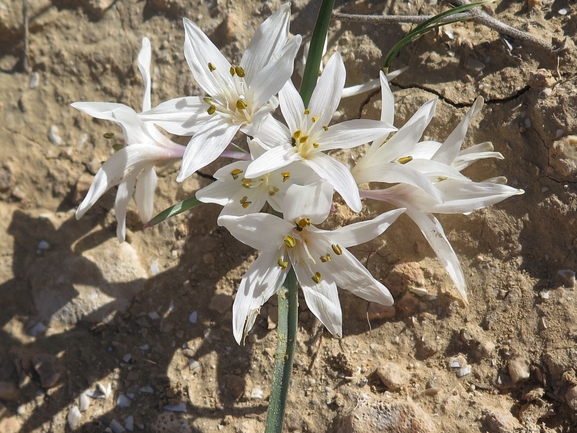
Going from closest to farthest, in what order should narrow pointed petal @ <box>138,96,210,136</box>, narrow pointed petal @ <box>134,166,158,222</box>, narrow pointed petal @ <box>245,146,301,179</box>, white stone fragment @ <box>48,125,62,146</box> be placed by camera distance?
narrow pointed petal @ <box>245,146,301,179</box> < narrow pointed petal @ <box>138,96,210,136</box> < narrow pointed petal @ <box>134,166,158,222</box> < white stone fragment @ <box>48,125,62,146</box>

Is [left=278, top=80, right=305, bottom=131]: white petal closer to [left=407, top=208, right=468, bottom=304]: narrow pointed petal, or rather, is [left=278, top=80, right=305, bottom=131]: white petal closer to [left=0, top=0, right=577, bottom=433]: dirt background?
[left=407, top=208, right=468, bottom=304]: narrow pointed petal

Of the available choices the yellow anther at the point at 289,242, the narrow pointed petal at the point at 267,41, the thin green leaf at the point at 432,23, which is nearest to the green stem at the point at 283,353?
the yellow anther at the point at 289,242

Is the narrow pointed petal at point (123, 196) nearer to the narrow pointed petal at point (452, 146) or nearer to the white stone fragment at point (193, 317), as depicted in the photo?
the white stone fragment at point (193, 317)

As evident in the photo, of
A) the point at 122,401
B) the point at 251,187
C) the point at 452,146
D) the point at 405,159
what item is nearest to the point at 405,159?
the point at 405,159

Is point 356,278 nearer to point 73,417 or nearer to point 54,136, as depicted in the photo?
point 73,417

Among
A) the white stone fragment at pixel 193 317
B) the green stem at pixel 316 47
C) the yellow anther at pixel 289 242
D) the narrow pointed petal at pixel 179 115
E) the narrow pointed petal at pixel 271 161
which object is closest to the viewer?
the narrow pointed petal at pixel 271 161

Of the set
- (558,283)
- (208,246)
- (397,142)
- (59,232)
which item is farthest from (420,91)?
(59,232)

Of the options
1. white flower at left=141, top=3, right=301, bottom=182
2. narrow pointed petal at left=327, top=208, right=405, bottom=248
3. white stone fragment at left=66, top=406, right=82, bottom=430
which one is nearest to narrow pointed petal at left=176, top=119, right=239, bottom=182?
white flower at left=141, top=3, right=301, bottom=182
